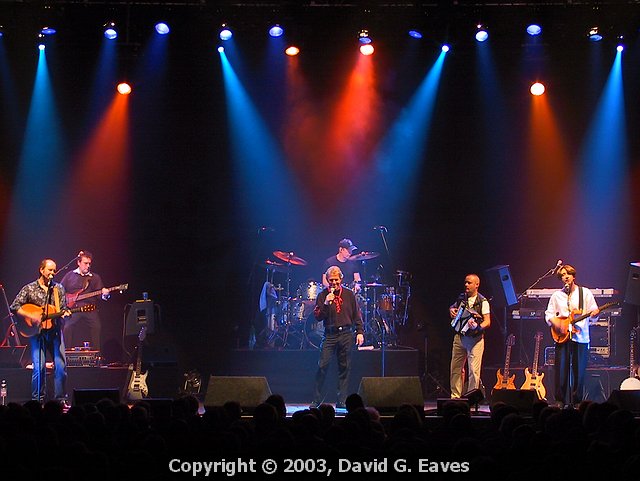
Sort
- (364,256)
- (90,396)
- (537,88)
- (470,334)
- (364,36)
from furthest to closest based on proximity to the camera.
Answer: (537,88) < (364,256) < (364,36) < (470,334) < (90,396)

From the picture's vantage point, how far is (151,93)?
1667cm

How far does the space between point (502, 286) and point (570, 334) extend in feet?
8.43

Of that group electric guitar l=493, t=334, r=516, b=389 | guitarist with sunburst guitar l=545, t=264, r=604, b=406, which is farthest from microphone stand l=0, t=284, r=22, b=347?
guitarist with sunburst guitar l=545, t=264, r=604, b=406

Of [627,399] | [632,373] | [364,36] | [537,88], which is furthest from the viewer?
[537,88]

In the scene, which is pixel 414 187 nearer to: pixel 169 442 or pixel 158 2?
pixel 158 2

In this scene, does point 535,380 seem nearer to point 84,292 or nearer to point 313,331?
point 313,331

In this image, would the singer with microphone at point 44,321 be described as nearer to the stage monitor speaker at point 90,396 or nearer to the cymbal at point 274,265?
the stage monitor speaker at point 90,396

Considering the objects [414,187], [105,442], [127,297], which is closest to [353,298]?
[414,187]

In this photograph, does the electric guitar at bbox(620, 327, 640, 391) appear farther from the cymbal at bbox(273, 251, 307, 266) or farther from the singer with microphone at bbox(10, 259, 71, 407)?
the singer with microphone at bbox(10, 259, 71, 407)

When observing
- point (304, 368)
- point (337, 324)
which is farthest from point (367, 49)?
point (304, 368)

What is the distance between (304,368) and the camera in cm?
1471

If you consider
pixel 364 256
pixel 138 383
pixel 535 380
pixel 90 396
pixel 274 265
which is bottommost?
pixel 138 383

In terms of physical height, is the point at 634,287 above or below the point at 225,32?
below

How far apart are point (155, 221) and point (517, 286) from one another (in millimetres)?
7264
